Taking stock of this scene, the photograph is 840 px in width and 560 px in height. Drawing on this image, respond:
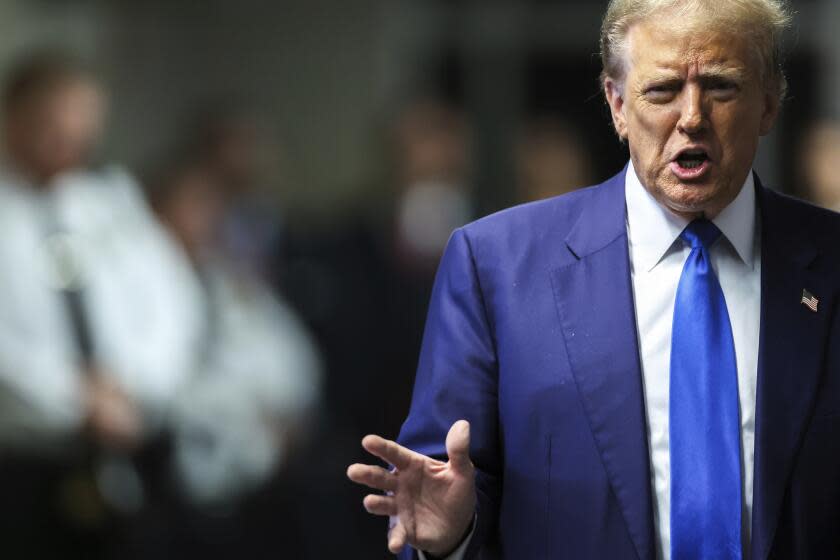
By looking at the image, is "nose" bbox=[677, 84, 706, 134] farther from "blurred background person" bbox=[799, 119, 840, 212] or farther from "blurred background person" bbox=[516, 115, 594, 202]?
"blurred background person" bbox=[516, 115, 594, 202]

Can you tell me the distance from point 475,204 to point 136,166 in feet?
5.43

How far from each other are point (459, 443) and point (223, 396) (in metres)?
4.35

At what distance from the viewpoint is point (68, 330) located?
6.65 metres

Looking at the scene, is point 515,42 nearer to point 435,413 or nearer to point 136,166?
point 136,166

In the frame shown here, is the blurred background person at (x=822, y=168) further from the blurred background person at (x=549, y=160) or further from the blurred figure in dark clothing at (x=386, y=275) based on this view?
the blurred figure in dark clothing at (x=386, y=275)

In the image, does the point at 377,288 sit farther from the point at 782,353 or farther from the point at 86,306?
the point at 782,353

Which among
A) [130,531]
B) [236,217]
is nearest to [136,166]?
[236,217]

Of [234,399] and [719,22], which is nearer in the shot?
[719,22]

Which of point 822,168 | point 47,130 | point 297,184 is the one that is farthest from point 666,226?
point 297,184

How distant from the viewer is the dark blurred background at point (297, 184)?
7227 millimetres

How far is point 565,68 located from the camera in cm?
909

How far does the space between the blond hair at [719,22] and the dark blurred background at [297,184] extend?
3516 mm

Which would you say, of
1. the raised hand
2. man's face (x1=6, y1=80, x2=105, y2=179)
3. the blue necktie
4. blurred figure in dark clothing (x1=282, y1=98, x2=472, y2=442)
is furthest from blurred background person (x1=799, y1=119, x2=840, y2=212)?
the raised hand

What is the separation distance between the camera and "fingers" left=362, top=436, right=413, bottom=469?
3.21m
